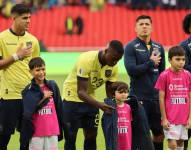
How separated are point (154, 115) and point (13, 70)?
209 centimetres

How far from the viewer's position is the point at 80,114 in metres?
9.87

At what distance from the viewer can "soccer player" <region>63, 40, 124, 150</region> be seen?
889 centimetres

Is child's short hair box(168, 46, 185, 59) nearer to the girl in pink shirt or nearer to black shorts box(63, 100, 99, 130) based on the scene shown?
the girl in pink shirt

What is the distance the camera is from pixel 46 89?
8.77m

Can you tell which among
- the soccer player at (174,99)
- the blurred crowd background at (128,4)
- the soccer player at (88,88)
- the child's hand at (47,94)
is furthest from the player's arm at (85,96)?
the blurred crowd background at (128,4)

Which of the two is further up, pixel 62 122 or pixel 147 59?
pixel 147 59

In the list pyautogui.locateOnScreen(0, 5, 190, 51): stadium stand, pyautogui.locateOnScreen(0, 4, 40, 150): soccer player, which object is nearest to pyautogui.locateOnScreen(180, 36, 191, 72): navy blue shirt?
pyautogui.locateOnScreen(0, 4, 40, 150): soccer player

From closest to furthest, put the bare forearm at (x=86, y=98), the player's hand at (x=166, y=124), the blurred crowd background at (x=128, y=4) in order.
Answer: the bare forearm at (x=86, y=98), the player's hand at (x=166, y=124), the blurred crowd background at (x=128, y=4)

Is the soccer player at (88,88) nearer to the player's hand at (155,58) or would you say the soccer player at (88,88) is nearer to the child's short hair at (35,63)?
the player's hand at (155,58)

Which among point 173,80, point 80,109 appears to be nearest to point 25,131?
point 80,109

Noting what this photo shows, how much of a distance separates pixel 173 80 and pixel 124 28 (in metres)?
25.7

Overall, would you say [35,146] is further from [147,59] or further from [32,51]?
[147,59]

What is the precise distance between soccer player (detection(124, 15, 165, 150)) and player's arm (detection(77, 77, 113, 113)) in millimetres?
841

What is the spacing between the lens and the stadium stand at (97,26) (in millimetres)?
33656
